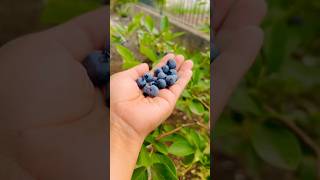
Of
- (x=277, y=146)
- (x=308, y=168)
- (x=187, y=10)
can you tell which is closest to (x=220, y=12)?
(x=187, y=10)

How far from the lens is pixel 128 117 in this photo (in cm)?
95

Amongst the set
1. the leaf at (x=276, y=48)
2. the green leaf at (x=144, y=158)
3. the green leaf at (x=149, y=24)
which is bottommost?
the green leaf at (x=144, y=158)

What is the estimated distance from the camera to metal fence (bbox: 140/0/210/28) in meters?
1.08

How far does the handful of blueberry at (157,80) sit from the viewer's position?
3.15ft

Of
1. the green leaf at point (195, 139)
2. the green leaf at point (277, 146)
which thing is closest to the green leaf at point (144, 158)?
the green leaf at point (195, 139)

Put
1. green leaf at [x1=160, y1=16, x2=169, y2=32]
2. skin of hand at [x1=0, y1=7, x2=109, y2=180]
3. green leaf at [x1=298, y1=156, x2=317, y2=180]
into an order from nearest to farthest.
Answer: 1. skin of hand at [x1=0, y1=7, x2=109, y2=180]
2. green leaf at [x1=160, y1=16, x2=169, y2=32]
3. green leaf at [x1=298, y1=156, x2=317, y2=180]

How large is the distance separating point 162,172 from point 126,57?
0.26m

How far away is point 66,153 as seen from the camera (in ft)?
3.01

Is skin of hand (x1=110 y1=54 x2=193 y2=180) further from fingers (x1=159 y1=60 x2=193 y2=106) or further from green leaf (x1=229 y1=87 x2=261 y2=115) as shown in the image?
green leaf (x1=229 y1=87 x2=261 y2=115)

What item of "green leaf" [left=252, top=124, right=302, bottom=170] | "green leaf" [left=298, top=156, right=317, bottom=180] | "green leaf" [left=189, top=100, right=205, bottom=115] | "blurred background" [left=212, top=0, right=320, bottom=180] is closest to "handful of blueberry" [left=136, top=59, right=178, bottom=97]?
"green leaf" [left=189, top=100, right=205, bottom=115]

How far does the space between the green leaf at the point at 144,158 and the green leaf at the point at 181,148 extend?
0.06 meters

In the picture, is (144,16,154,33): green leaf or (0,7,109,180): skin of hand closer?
(0,7,109,180): skin of hand

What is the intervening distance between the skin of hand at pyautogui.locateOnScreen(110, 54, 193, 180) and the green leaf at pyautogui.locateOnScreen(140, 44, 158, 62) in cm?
6

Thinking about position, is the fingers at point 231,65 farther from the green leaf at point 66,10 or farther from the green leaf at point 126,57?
the green leaf at point 66,10
